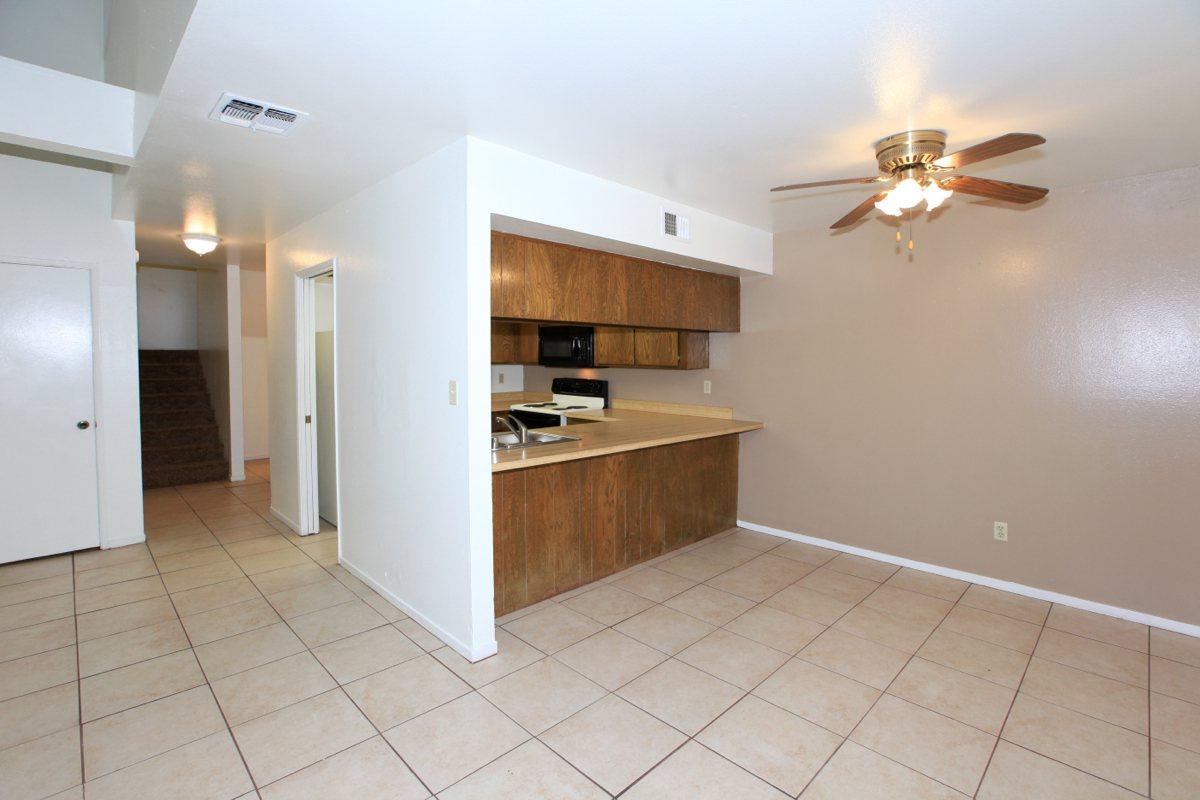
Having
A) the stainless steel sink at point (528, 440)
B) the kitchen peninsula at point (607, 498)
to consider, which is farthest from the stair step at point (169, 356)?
the kitchen peninsula at point (607, 498)

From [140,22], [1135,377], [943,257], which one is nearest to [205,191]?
[140,22]

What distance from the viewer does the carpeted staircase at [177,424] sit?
20.5ft

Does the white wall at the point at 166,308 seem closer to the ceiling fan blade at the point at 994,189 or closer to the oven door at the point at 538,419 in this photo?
the oven door at the point at 538,419

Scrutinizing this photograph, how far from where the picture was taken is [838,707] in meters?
2.32

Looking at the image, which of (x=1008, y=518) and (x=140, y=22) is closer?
(x=140, y=22)

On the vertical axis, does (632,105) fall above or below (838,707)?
above

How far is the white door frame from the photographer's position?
4.18m

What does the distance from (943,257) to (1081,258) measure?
67 centimetres

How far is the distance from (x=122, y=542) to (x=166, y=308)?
4850mm

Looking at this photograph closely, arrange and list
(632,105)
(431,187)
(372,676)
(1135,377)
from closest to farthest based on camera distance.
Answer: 1. (632,105)
2. (372,676)
3. (431,187)
4. (1135,377)

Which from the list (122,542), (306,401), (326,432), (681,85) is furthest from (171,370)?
(681,85)

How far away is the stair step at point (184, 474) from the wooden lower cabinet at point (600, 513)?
5012mm

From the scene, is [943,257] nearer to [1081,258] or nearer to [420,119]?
[1081,258]

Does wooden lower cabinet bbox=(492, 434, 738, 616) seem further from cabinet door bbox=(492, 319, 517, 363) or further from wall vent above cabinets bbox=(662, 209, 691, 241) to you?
cabinet door bbox=(492, 319, 517, 363)
